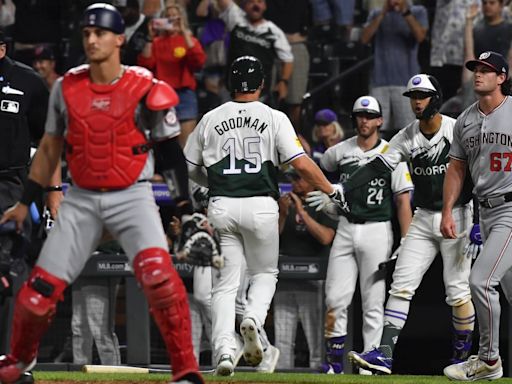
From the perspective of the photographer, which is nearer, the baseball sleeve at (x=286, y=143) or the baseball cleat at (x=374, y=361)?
the baseball sleeve at (x=286, y=143)

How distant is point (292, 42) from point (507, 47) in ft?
7.78

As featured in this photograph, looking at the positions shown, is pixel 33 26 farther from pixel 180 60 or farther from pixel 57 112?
pixel 57 112

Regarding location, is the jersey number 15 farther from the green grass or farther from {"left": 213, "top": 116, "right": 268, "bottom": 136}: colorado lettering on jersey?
the green grass

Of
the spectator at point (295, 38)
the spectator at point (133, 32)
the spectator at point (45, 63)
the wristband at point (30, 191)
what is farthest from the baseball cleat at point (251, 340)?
the spectator at point (45, 63)

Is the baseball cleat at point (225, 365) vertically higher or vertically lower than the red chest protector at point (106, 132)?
lower

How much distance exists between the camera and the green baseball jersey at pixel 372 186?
1073 centimetres

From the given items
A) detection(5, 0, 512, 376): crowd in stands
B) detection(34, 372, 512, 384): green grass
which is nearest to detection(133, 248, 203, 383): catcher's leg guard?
detection(34, 372, 512, 384): green grass

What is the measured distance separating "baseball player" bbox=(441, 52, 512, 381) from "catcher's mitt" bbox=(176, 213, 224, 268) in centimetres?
217

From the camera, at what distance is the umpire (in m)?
8.88

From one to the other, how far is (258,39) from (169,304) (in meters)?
7.05

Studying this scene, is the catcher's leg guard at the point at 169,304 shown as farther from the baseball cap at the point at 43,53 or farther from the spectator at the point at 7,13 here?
the spectator at the point at 7,13

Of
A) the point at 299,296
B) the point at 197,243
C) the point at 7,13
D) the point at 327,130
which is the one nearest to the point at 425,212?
the point at 299,296

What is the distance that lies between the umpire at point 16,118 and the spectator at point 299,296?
3.34m

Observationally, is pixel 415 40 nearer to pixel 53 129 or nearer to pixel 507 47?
pixel 507 47
